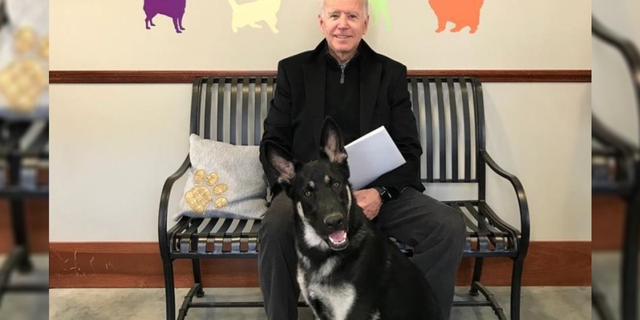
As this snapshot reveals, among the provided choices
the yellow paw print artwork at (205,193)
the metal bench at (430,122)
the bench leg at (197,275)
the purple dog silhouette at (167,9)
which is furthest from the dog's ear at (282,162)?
the purple dog silhouette at (167,9)

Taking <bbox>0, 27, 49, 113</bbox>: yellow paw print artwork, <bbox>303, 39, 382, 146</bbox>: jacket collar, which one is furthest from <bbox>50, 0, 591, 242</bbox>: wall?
<bbox>0, 27, 49, 113</bbox>: yellow paw print artwork

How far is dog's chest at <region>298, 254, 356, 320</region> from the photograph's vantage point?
1.70 metres

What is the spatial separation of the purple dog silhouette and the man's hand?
1.35 m

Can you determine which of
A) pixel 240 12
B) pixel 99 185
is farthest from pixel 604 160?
pixel 99 185

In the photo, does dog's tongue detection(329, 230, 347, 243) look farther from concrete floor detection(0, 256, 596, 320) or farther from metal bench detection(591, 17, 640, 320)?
metal bench detection(591, 17, 640, 320)

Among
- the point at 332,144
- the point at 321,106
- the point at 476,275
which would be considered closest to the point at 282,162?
the point at 332,144

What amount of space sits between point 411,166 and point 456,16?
95cm

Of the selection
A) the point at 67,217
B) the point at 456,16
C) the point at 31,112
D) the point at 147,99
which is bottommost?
the point at 67,217

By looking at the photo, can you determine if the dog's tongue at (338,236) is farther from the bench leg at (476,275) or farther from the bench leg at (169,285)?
the bench leg at (476,275)

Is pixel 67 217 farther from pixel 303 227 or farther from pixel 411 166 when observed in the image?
pixel 411 166

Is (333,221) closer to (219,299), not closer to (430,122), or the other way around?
(430,122)

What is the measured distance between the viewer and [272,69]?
2.74 meters

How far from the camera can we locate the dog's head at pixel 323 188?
170 centimetres

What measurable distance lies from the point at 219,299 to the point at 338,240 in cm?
125
